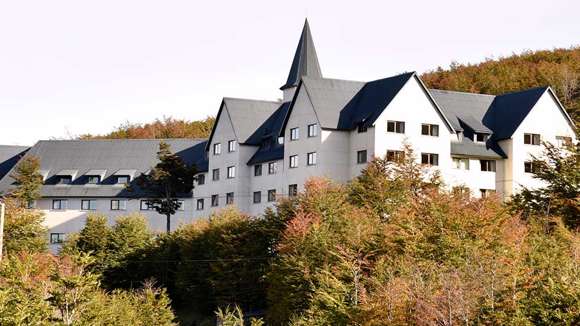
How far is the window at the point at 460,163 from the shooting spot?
258 ft

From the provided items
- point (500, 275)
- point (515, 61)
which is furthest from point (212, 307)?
point (515, 61)

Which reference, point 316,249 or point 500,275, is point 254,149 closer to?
point 316,249

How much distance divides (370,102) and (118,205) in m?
29.2

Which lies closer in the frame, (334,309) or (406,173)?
(334,309)

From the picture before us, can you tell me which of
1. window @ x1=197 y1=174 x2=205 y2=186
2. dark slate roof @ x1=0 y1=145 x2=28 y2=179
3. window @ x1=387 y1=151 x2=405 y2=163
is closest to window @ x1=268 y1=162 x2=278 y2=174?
window @ x1=197 y1=174 x2=205 y2=186

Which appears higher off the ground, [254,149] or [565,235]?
[254,149]

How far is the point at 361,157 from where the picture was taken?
7631 centimetres

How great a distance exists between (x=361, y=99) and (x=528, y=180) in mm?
12258

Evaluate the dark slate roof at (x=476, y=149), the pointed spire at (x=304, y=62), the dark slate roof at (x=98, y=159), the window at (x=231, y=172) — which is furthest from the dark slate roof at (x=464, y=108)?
the dark slate roof at (x=98, y=159)

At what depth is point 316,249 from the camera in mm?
56812

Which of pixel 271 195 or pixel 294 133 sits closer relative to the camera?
pixel 294 133

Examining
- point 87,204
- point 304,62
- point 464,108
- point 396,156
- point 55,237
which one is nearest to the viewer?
point 396,156

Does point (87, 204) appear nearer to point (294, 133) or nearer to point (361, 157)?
point (294, 133)

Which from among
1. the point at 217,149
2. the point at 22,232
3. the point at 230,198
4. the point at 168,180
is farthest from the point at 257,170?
the point at 22,232
